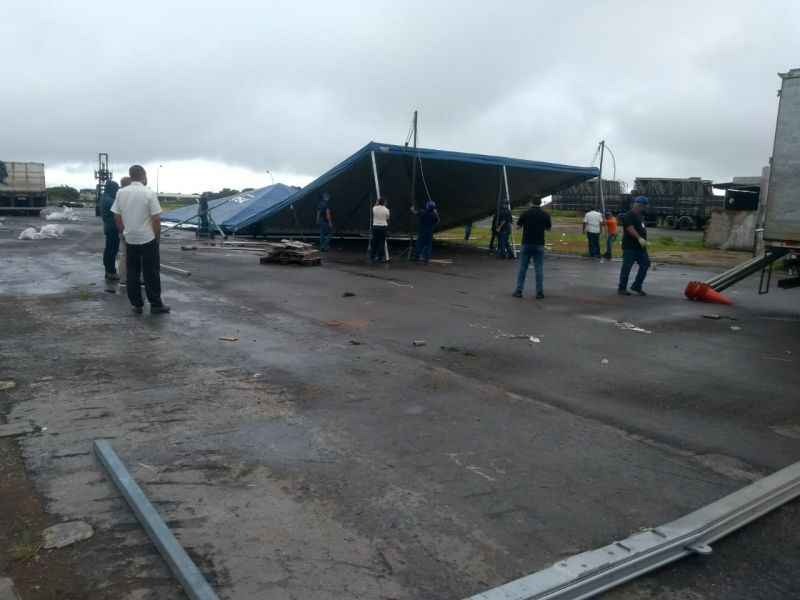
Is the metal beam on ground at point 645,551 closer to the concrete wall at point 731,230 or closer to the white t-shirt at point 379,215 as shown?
the white t-shirt at point 379,215

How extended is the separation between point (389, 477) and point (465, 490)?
1.47 ft

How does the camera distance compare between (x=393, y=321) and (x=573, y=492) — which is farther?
(x=393, y=321)

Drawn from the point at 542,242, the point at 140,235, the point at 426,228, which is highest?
the point at 426,228

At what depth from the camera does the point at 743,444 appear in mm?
4789

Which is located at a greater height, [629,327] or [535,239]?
[535,239]

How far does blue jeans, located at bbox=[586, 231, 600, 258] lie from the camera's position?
2045cm

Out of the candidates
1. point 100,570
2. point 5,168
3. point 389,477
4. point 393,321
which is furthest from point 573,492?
point 5,168

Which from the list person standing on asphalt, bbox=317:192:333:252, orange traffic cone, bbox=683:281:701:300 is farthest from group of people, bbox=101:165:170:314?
person standing on asphalt, bbox=317:192:333:252

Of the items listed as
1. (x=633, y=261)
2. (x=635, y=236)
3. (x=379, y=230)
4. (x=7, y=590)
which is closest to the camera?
(x=7, y=590)

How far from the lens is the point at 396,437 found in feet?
15.2

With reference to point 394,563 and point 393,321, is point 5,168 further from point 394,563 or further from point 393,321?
point 394,563

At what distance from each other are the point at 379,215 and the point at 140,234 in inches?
340

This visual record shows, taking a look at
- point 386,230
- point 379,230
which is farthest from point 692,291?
point 386,230

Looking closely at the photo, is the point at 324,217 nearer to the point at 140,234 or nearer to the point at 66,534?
the point at 140,234
